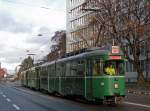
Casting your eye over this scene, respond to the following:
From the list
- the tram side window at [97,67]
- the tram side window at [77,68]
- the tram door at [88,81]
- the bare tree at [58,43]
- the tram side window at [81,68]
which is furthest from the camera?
the bare tree at [58,43]

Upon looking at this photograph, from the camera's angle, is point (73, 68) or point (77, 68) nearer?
point (77, 68)

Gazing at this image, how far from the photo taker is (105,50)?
24.2 meters

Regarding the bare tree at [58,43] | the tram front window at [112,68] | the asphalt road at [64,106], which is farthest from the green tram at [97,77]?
the bare tree at [58,43]

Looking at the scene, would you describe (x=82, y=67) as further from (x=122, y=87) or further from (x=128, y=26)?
(x=128, y=26)

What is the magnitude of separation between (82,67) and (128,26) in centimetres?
2995

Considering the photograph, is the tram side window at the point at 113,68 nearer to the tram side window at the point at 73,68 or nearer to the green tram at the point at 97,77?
the green tram at the point at 97,77

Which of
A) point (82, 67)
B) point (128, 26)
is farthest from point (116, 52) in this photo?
point (128, 26)

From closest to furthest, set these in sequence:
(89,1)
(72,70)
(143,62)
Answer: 1. (72,70)
2. (89,1)
3. (143,62)

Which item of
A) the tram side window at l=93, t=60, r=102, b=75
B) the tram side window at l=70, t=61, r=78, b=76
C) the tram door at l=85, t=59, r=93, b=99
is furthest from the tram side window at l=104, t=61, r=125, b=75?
the tram side window at l=70, t=61, r=78, b=76

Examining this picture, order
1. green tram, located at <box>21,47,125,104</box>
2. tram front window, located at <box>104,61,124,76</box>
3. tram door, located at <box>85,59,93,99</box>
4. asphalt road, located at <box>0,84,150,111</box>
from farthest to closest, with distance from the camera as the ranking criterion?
1. tram door, located at <box>85,59,93,99</box>
2. tram front window, located at <box>104,61,124,76</box>
3. green tram, located at <box>21,47,125,104</box>
4. asphalt road, located at <box>0,84,150,111</box>

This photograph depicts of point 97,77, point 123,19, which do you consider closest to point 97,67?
point 97,77

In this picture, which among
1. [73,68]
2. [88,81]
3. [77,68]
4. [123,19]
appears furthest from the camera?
[123,19]

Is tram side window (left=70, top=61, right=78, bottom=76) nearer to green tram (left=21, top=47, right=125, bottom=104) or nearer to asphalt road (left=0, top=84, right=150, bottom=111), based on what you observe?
green tram (left=21, top=47, right=125, bottom=104)

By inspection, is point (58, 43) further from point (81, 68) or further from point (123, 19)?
point (81, 68)
